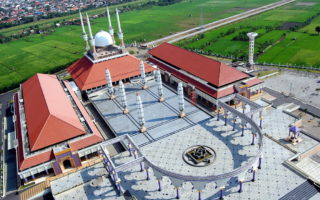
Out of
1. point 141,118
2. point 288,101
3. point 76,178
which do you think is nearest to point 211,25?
point 288,101

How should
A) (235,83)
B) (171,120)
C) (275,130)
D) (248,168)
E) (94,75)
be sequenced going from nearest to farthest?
(248,168), (275,130), (171,120), (235,83), (94,75)

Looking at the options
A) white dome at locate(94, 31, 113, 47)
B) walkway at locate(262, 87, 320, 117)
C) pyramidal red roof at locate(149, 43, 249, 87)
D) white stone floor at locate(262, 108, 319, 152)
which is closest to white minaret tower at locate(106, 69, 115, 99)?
white dome at locate(94, 31, 113, 47)

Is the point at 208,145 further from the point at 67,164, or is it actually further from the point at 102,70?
the point at 102,70

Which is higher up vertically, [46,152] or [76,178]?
[46,152]

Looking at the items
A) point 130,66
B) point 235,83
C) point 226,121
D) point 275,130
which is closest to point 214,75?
point 235,83

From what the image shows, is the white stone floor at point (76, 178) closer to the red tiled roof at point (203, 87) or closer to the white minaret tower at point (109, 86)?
the white minaret tower at point (109, 86)

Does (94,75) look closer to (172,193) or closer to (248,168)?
(172,193)
